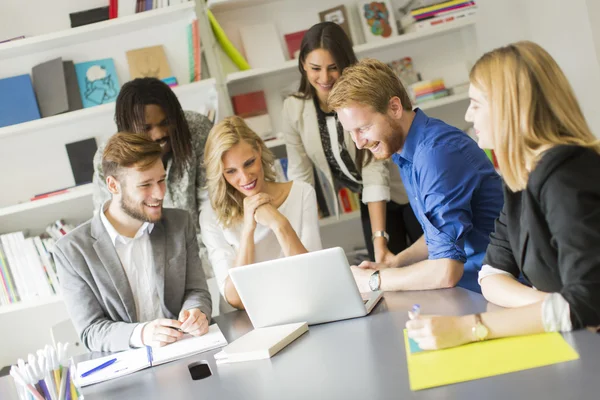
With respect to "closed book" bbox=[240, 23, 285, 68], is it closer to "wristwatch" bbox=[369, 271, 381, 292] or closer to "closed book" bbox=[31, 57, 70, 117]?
"closed book" bbox=[31, 57, 70, 117]

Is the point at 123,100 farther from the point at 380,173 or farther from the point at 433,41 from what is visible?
the point at 433,41

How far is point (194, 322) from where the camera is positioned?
Answer: 6.27 feet

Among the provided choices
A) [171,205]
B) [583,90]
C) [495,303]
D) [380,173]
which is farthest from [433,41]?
[495,303]

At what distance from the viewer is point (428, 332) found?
1.27 meters

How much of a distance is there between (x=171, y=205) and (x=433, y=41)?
1759 mm

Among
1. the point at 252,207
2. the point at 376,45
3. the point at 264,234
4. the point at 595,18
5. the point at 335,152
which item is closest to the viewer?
the point at 252,207

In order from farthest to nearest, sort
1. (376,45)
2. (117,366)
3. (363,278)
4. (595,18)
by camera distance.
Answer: (376,45), (595,18), (363,278), (117,366)

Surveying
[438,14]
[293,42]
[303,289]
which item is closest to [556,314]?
[303,289]

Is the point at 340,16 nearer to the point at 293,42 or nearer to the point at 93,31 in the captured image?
the point at 293,42

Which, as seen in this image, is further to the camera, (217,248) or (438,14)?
(438,14)

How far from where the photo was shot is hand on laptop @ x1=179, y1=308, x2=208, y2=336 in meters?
1.90

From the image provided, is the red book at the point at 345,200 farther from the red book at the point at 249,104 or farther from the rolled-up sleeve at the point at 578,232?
the rolled-up sleeve at the point at 578,232

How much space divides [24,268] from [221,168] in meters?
1.48

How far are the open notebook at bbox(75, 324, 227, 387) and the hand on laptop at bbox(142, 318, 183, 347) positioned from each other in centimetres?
2
